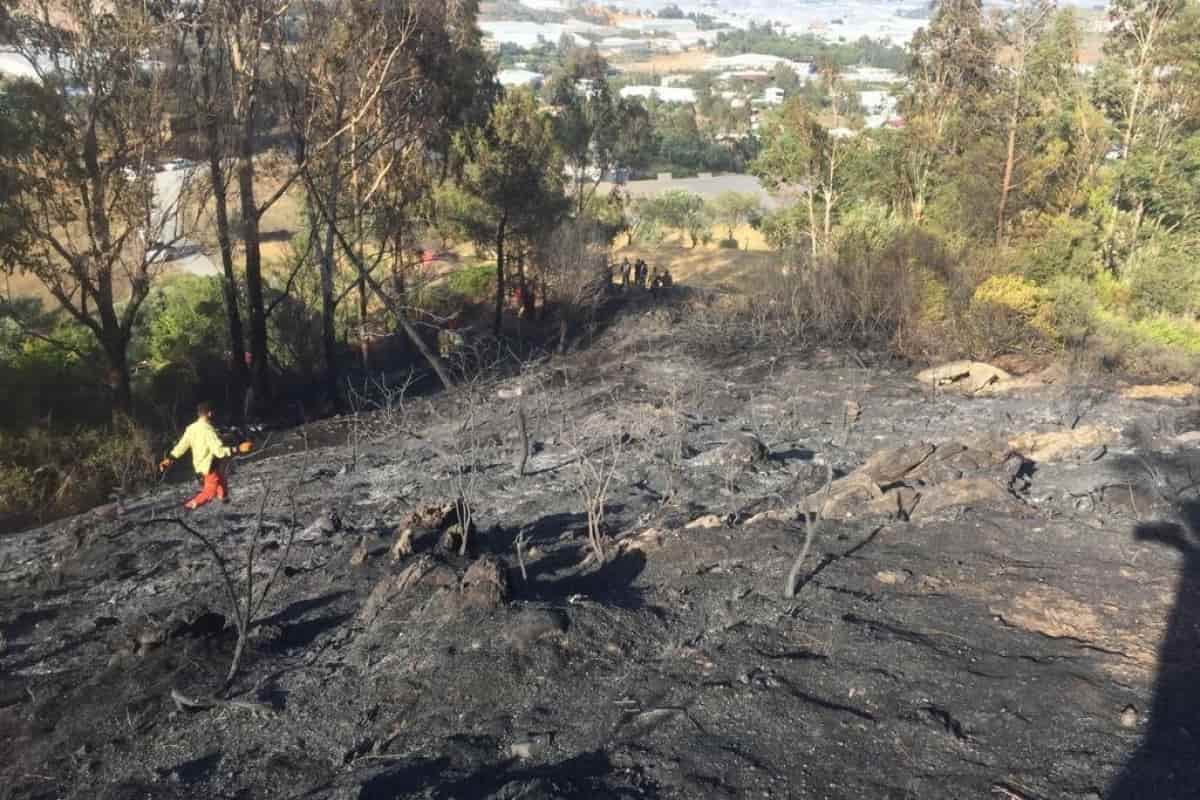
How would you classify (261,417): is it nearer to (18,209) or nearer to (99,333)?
(99,333)

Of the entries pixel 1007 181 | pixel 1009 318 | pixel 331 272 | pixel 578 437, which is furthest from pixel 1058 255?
pixel 331 272

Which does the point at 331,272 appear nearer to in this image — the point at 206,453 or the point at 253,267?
the point at 253,267

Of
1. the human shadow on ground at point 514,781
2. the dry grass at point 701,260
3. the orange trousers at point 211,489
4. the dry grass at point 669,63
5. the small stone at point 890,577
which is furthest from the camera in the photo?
the dry grass at point 669,63

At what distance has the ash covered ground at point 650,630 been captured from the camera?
4.95 m

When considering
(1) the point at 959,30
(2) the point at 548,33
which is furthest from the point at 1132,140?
(2) the point at 548,33

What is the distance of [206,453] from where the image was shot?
8.91 m

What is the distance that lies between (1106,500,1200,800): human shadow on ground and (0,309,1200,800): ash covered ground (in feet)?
0.06

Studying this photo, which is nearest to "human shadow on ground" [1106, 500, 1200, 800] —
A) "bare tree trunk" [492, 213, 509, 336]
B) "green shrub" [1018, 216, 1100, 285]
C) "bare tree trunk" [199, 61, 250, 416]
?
"green shrub" [1018, 216, 1100, 285]

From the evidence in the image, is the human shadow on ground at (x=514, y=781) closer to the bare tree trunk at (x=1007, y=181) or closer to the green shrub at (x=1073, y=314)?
the green shrub at (x=1073, y=314)

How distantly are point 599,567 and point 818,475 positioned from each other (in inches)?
131

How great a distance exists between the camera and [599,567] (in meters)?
7.49

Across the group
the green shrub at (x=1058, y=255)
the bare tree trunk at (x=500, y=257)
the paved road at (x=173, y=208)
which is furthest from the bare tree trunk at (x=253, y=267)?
the green shrub at (x=1058, y=255)

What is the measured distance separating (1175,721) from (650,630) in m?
3.05

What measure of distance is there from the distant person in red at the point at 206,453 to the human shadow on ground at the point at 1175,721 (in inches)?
284
